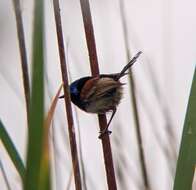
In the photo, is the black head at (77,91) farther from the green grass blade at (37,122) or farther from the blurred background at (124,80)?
the green grass blade at (37,122)

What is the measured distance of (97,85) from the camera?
132 centimetres

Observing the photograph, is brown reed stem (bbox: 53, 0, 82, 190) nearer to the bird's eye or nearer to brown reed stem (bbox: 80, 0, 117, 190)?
brown reed stem (bbox: 80, 0, 117, 190)

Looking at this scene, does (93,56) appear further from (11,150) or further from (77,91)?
(77,91)

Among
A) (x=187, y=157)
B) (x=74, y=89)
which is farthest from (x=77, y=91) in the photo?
(x=187, y=157)

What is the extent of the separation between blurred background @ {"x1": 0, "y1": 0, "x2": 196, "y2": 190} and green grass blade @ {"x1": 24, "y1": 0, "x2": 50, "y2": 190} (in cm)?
62

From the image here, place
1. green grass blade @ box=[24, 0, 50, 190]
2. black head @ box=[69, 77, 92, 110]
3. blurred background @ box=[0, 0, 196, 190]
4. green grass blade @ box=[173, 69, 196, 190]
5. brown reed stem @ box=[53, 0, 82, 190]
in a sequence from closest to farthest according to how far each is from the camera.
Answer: green grass blade @ box=[24, 0, 50, 190] < green grass blade @ box=[173, 69, 196, 190] < brown reed stem @ box=[53, 0, 82, 190] < blurred background @ box=[0, 0, 196, 190] < black head @ box=[69, 77, 92, 110]

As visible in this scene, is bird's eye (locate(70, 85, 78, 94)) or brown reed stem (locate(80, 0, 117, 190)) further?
bird's eye (locate(70, 85, 78, 94))

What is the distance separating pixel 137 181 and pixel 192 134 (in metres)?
0.59

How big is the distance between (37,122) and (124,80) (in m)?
1.82

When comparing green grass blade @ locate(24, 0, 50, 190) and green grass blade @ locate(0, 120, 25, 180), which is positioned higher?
green grass blade @ locate(24, 0, 50, 190)

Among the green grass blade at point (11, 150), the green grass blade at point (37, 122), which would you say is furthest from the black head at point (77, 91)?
the green grass blade at point (37, 122)

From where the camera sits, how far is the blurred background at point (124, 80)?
124 cm

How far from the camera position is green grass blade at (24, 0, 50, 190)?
46 centimetres

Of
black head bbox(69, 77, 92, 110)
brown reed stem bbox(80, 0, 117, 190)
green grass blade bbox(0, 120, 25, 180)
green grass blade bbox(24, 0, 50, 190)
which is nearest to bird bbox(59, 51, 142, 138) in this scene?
black head bbox(69, 77, 92, 110)
